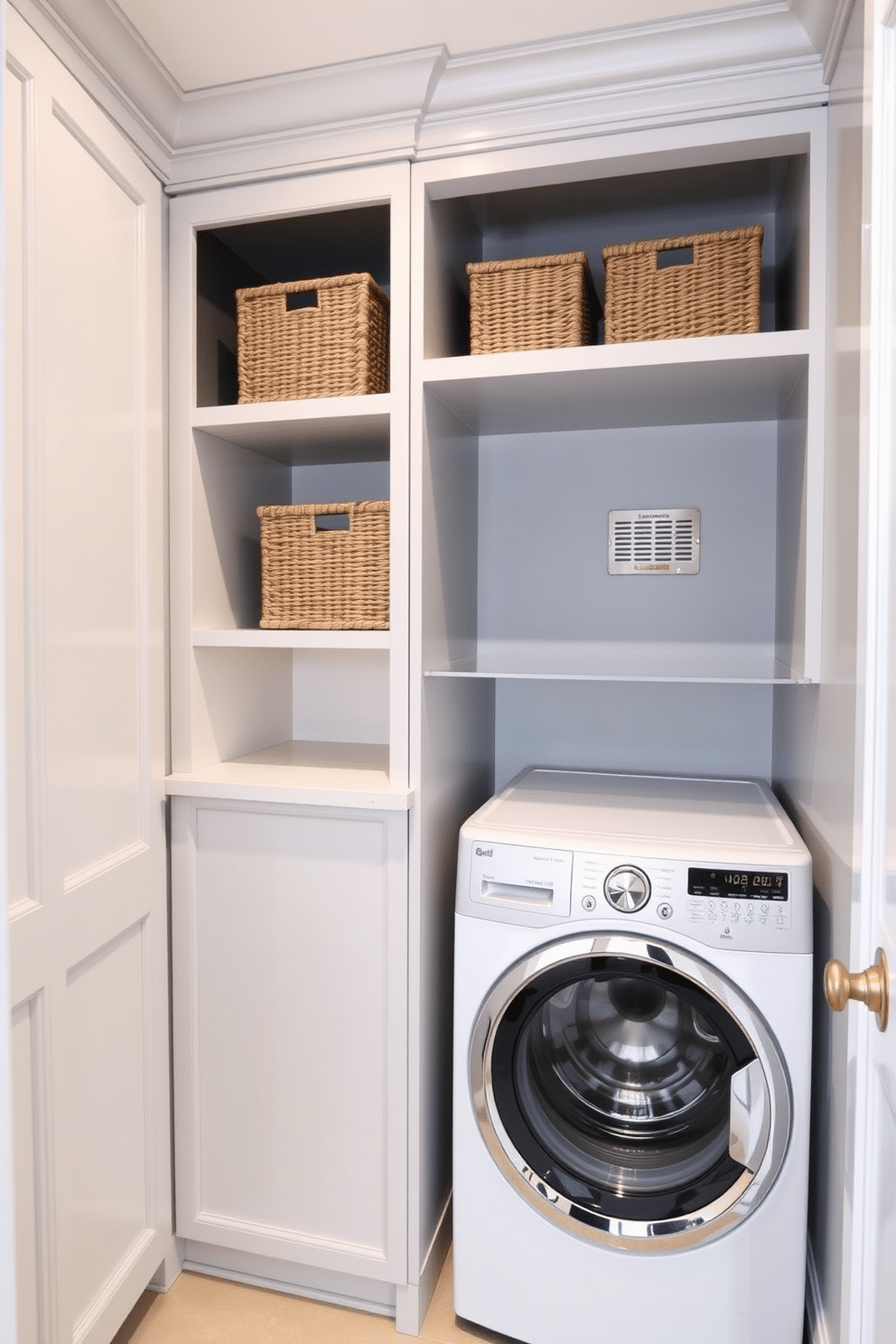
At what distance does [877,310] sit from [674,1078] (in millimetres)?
1295

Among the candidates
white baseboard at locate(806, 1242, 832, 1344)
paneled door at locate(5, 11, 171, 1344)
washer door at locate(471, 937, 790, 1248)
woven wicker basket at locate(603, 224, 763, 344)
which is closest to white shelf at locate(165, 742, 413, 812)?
paneled door at locate(5, 11, 171, 1344)

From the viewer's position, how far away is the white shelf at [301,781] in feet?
5.36

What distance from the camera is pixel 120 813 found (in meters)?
1.59

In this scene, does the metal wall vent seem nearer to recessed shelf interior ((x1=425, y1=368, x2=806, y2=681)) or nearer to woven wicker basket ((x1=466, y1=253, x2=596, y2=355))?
recessed shelf interior ((x1=425, y1=368, x2=806, y2=681))

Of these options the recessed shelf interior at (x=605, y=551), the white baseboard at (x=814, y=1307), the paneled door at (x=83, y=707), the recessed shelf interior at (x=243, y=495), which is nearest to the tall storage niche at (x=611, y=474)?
the recessed shelf interior at (x=605, y=551)

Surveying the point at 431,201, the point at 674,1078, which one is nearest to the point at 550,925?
the point at 674,1078

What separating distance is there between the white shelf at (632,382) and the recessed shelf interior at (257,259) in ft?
1.33

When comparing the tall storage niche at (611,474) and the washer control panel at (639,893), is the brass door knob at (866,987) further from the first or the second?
the tall storage niche at (611,474)

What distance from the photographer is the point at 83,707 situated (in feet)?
4.75

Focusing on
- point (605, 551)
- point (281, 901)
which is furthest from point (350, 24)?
point (281, 901)

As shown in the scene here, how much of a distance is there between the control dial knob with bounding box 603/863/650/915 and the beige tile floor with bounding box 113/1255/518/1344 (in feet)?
3.03

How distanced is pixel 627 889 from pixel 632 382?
3.16 feet

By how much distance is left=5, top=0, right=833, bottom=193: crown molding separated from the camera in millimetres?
1408

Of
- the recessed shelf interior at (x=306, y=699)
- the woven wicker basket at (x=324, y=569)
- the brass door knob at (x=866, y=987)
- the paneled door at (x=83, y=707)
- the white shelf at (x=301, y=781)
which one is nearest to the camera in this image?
the brass door knob at (x=866, y=987)
